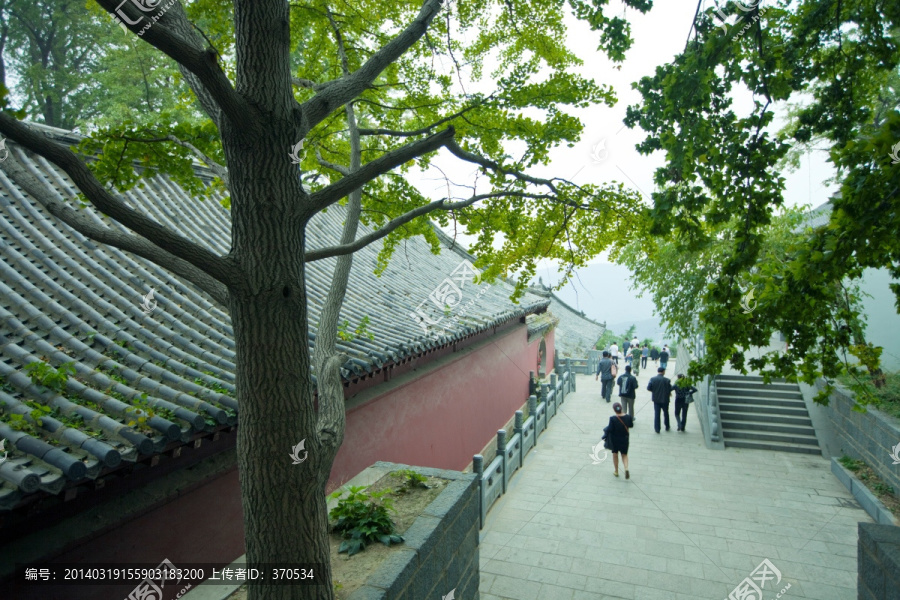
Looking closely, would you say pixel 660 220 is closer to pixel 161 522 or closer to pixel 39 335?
pixel 161 522

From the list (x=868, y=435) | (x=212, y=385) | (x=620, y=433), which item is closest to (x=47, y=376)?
(x=212, y=385)

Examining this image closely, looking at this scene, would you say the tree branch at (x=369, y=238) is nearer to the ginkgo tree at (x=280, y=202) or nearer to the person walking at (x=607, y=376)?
the ginkgo tree at (x=280, y=202)

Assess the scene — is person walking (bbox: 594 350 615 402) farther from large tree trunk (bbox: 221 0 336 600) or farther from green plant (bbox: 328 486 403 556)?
large tree trunk (bbox: 221 0 336 600)

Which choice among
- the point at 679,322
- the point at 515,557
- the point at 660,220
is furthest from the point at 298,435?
the point at 679,322

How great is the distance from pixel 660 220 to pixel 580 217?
88 centimetres

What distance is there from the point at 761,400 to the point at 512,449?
6684mm

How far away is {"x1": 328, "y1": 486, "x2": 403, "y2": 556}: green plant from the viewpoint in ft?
12.8

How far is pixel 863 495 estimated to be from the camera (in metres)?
7.72

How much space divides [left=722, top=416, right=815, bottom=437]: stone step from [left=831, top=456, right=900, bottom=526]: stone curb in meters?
1.31

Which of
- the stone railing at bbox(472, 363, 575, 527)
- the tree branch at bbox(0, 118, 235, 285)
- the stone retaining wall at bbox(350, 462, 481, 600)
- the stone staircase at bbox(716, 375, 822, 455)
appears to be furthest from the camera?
the stone staircase at bbox(716, 375, 822, 455)

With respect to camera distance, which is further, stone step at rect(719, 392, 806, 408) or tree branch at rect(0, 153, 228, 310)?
stone step at rect(719, 392, 806, 408)

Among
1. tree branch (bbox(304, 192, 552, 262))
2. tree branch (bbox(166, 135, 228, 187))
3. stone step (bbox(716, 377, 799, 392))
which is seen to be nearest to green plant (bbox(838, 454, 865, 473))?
stone step (bbox(716, 377, 799, 392))

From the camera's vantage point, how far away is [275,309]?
2.75 meters

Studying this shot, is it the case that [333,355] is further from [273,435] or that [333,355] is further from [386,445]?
[386,445]
